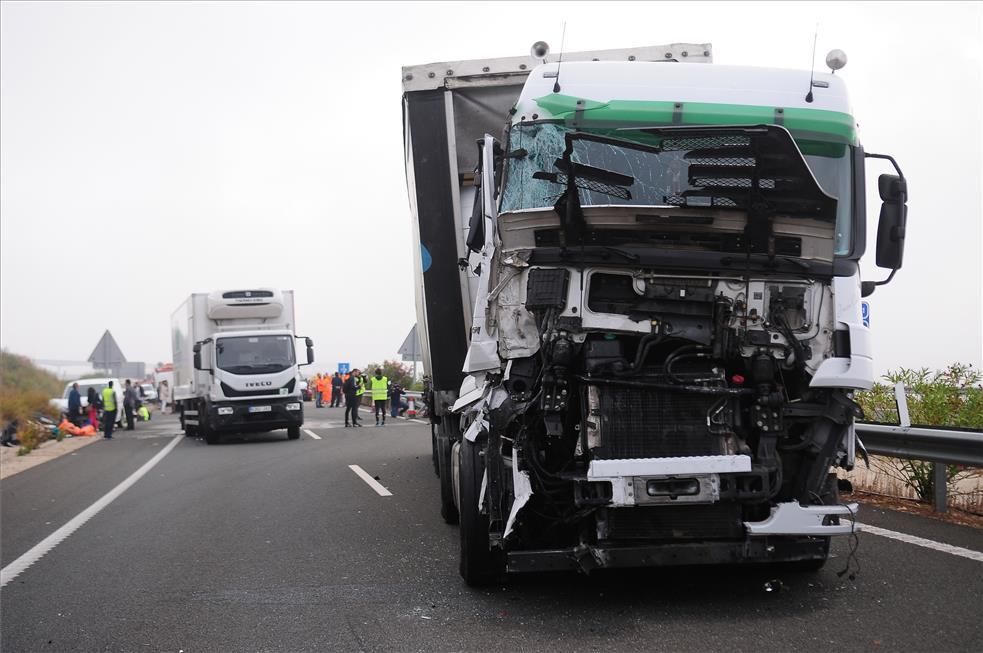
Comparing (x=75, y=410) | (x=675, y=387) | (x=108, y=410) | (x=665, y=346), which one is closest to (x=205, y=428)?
(x=108, y=410)

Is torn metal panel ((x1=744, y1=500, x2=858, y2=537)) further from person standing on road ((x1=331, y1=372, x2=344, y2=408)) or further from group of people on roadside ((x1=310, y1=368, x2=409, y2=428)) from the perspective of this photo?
person standing on road ((x1=331, y1=372, x2=344, y2=408))

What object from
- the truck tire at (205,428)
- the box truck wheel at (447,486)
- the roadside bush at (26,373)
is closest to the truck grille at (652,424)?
the box truck wheel at (447,486)

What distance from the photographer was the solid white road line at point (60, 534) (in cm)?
737

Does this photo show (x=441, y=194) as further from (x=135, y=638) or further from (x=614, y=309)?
(x=135, y=638)

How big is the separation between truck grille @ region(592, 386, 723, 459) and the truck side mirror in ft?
5.11

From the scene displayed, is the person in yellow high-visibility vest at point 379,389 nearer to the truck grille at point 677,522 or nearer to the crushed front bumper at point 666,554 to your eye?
the crushed front bumper at point 666,554

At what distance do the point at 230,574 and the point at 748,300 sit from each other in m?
4.07

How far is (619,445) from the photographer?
5215 mm

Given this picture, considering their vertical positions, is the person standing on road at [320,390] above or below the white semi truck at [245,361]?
below

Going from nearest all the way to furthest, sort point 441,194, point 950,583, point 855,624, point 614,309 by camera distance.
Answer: point 855,624 → point 614,309 → point 950,583 → point 441,194

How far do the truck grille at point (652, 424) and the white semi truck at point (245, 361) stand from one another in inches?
719

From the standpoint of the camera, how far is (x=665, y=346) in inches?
213

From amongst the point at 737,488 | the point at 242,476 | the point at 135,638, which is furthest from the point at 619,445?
the point at 242,476

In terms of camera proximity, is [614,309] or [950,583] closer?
[614,309]
